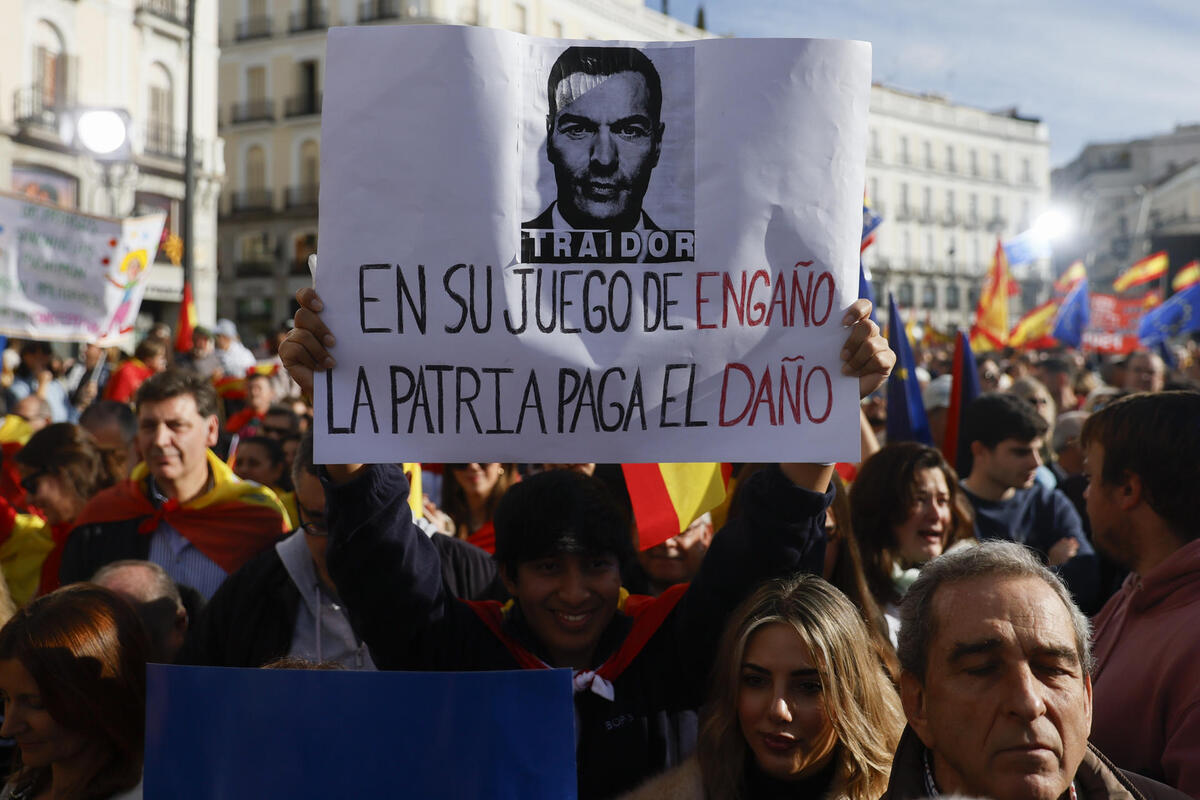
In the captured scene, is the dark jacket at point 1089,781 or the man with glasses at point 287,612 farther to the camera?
the man with glasses at point 287,612

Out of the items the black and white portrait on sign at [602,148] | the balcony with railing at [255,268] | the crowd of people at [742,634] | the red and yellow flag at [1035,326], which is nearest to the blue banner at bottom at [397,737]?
the crowd of people at [742,634]

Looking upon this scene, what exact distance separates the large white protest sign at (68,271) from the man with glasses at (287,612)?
4.15 metres

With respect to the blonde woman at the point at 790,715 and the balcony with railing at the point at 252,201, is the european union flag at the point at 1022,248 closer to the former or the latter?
the blonde woman at the point at 790,715

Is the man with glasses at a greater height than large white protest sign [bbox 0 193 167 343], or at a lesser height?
lesser

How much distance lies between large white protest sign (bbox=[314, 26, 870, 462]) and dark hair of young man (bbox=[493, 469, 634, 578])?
44 cm

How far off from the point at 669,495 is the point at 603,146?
3.95 feet

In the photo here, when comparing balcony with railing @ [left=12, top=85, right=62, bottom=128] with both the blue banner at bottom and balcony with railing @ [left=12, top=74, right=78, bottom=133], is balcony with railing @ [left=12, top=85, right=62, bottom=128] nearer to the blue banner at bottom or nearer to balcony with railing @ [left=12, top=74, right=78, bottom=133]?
balcony with railing @ [left=12, top=74, right=78, bottom=133]

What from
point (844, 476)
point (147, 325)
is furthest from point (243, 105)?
point (844, 476)

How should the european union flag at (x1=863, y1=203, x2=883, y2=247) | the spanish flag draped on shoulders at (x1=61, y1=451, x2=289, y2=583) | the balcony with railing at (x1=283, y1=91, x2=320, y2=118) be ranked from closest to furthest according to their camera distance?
1. the spanish flag draped on shoulders at (x1=61, y1=451, x2=289, y2=583)
2. the european union flag at (x1=863, y1=203, x2=883, y2=247)
3. the balcony with railing at (x1=283, y1=91, x2=320, y2=118)

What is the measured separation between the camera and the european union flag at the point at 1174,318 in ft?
50.2

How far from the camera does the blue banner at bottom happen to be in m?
1.77

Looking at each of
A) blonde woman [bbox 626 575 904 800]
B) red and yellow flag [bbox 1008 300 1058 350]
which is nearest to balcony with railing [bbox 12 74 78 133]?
red and yellow flag [bbox 1008 300 1058 350]

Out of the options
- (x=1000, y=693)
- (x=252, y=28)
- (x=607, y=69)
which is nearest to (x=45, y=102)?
(x=252, y=28)

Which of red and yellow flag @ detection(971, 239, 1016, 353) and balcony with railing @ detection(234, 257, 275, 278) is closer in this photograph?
red and yellow flag @ detection(971, 239, 1016, 353)
